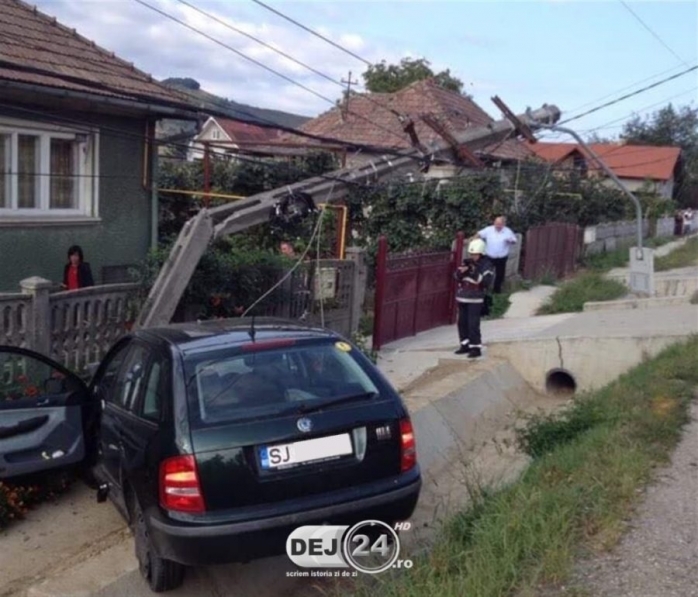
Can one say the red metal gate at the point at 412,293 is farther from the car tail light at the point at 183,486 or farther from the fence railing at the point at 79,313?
the car tail light at the point at 183,486

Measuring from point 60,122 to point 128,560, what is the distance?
6.41 meters

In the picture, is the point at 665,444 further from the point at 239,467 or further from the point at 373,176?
the point at 373,176

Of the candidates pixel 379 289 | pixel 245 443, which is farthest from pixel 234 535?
pixel 379 289

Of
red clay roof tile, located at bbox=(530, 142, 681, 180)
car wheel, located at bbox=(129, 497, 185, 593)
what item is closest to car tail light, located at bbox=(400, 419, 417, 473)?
car wheel, located at bbox=(129, 497, 185, 593)

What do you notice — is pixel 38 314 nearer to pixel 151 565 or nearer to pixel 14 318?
pixel 14 318

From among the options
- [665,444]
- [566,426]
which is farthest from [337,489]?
[566,426]

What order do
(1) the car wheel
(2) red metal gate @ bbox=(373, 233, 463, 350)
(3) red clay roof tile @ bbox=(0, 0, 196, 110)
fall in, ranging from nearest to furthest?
1. (1) the car wheel
2. (3) red clay roof tile @ bbox=(0, 0, 196, 110)
3. (2) red metal gate @ bbox=(373, 233, 463, 350)

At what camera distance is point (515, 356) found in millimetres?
12141

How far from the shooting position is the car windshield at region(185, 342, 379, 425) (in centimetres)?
471

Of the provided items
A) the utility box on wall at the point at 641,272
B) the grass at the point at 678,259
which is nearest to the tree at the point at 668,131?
the grass at the point at 678,259

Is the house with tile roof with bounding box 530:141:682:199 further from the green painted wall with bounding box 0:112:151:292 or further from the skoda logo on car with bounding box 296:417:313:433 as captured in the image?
the skoda logo on car with bounding box 296:417:313:433

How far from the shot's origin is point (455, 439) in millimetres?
9211

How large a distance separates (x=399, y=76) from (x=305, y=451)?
159ft

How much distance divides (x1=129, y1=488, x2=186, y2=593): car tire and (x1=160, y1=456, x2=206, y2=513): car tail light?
437 millimetres
